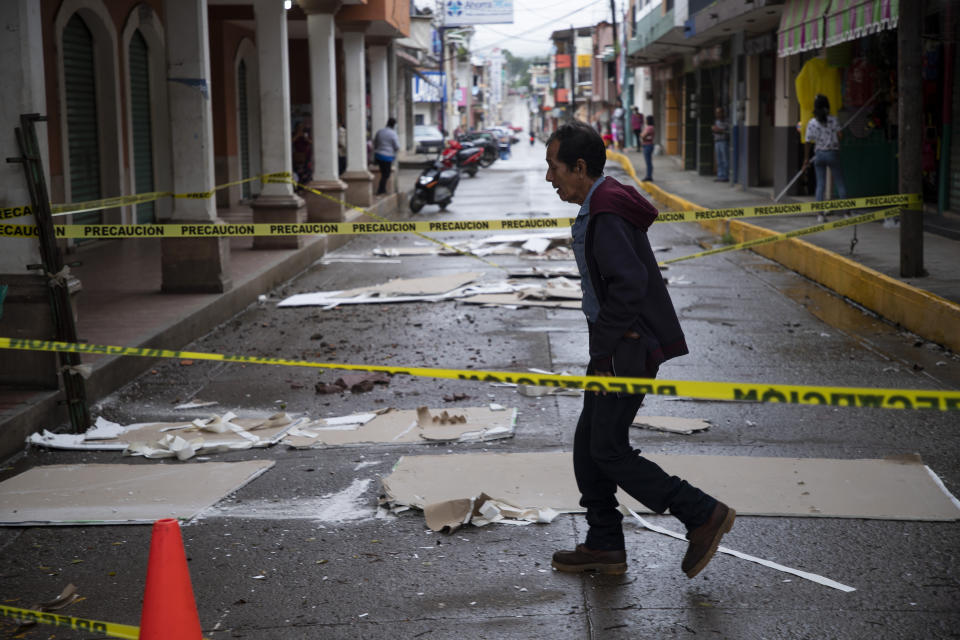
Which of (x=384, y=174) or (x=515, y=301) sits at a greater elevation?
(x=384, y=174)

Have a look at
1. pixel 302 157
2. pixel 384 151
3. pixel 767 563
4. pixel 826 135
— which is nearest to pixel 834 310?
pixel 826 135

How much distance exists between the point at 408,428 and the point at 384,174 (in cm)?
2017

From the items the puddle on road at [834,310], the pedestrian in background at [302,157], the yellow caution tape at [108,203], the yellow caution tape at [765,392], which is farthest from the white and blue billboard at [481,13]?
the yellow caution tape at [765,392]

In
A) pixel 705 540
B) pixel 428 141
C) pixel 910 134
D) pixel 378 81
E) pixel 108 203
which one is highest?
pixel 378 81

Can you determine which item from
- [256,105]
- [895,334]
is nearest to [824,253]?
[895,334]

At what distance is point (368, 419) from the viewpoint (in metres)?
6.84

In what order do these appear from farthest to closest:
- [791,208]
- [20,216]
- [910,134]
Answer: [910,134] → [791,208] → [20,216]

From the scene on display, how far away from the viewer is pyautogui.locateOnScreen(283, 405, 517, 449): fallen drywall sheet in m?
6.34

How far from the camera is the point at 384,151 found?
84.9ft

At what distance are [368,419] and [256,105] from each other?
67.3ft

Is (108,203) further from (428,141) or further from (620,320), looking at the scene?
(428,141)

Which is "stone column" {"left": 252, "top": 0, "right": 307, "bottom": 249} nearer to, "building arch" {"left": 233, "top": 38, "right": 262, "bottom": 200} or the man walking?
"building arch" {"left": 233, "top": 38, "right": 262, "bottom": 200}

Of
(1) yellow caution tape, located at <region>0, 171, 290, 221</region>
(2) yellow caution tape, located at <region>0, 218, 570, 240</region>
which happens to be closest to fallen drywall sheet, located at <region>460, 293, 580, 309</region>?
(2) yellow caution tape, located at <region>0, 218, 570, 240</region>

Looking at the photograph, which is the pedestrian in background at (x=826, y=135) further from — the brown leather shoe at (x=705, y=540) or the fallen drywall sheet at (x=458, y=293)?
the brown leather shoe at (x=705, y=540)
